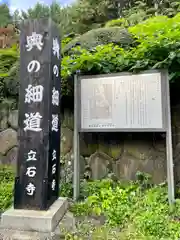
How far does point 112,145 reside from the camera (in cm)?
420

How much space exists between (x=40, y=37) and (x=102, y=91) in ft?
4.41

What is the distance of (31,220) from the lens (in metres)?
2.58

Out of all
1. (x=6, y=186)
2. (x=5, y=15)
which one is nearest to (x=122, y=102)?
(x=6, y=186)

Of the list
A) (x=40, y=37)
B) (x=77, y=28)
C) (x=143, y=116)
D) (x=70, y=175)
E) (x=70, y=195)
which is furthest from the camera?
(x=77, y=28)

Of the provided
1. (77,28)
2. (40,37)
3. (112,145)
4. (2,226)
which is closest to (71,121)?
(112,145)

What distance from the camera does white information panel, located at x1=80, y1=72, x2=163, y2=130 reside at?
3488 mm

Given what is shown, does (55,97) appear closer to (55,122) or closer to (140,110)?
(55,122)

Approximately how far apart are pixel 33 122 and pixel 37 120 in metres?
0.06

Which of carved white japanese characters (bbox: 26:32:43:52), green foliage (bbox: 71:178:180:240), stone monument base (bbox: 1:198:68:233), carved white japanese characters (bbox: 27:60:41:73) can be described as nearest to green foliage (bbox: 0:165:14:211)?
stone monument base (bbox: 1:198:68:233)

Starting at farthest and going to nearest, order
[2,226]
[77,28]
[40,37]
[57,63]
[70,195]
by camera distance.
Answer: [77,28] < [70,195] < [57,63] < [40,37] < [2,226]

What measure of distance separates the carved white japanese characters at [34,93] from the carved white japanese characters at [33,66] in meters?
0.21

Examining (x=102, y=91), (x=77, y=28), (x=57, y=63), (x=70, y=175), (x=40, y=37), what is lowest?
(x=70, y=175)

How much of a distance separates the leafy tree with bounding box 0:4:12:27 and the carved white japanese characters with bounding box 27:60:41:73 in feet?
44.4

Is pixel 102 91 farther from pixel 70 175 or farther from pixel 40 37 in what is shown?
pixel 70 175
